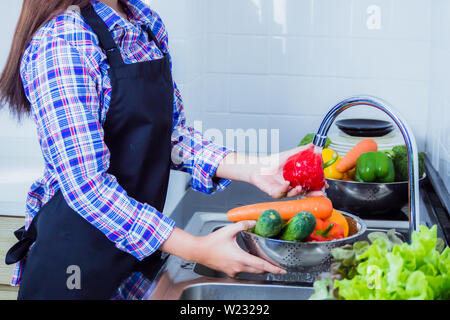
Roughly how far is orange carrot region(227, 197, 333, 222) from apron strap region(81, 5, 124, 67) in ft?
1.28

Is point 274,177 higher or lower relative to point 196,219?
higher

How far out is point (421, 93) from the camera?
6.19 ft

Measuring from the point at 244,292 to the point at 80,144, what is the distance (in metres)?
0.39

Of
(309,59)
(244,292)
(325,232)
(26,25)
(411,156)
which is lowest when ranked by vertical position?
(244,292)

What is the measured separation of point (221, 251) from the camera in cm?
101

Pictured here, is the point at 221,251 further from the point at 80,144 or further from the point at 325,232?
the point at 80,144

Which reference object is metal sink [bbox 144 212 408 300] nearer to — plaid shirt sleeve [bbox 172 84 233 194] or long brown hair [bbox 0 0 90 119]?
plaid shirt sleeve [bbox 172 84 233 194]

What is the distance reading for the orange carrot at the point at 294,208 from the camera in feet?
3.66

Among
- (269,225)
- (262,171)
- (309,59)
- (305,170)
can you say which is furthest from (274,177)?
(309,59)

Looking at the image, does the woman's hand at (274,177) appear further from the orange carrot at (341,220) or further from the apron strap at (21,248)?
the apron strap at (21,248)

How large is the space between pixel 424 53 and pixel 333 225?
1013 millimetres

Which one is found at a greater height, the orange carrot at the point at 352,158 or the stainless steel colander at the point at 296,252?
the orange carrot at the point at 352,158

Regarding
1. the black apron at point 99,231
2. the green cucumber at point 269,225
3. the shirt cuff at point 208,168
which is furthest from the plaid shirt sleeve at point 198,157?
the green cucumber at point 269,225
